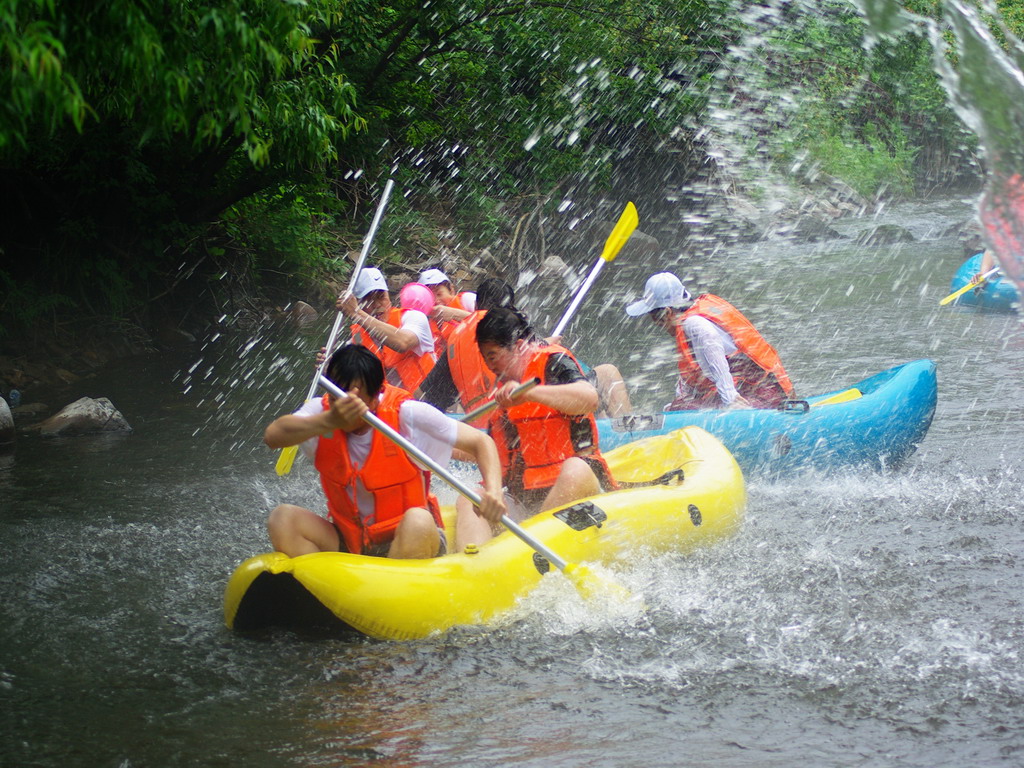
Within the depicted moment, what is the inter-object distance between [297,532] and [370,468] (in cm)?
35

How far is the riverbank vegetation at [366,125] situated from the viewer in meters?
3.15

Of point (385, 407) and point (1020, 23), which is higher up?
point (1020, 23)

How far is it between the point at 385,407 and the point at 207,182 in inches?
263

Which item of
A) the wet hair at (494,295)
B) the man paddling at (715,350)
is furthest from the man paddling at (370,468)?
the man paddling at (715,350)

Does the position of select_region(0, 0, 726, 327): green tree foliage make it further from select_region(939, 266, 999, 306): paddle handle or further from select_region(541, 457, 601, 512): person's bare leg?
select_region(939, 266, 999, 306): paddle handle

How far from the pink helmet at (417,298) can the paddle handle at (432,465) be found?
256 centimetres

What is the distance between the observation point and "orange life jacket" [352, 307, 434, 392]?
18.8 ft

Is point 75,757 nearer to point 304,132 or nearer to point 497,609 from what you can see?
point 497,609

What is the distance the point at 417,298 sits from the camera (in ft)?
19.9

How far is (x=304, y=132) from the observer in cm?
615

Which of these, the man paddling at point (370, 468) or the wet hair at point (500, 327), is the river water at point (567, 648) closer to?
the man paddling at point (370, 468)

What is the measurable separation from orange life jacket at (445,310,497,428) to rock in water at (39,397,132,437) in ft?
10.5

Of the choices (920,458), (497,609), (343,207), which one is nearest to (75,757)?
(497,609)

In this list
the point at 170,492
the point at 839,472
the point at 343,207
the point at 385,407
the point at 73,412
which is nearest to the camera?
the point at 385,407
